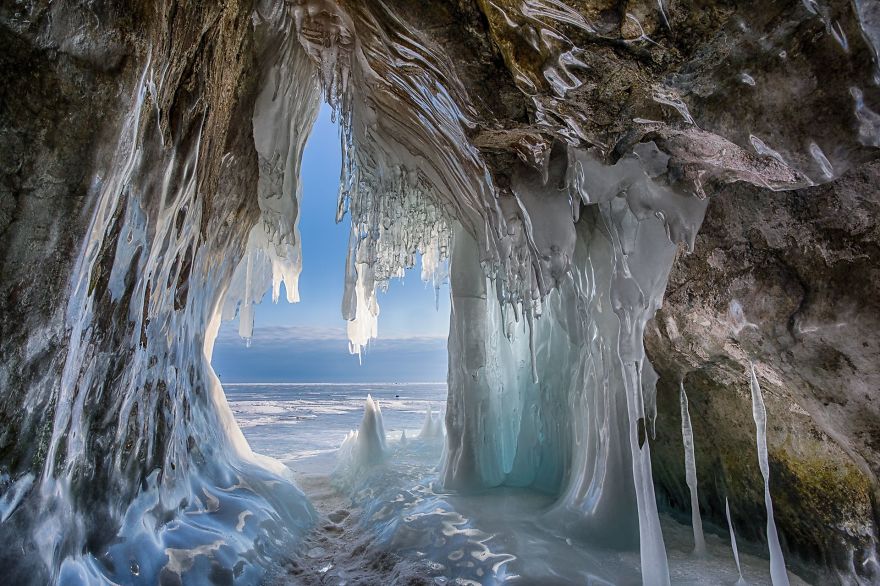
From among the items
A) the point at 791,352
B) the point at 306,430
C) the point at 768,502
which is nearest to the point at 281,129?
the point at 791,352

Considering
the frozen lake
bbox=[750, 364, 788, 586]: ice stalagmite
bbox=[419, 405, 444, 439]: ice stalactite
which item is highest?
bbox=[750, 364, 788, 586]: ice stalagmite

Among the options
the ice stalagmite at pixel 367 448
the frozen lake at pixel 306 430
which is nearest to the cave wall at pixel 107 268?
the ice stalagmite at pixel 367 448

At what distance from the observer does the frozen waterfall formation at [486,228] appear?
2.01 m

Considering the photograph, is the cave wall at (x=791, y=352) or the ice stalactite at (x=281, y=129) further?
the ice stalactite at (x=281, y=129)

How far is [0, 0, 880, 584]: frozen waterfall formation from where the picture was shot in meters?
2.01

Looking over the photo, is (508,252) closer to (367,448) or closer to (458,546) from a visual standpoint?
(458,546)

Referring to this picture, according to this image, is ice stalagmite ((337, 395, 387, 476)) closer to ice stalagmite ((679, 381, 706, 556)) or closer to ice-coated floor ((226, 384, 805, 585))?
ice-coated floor ((226, 384, 805, 585))

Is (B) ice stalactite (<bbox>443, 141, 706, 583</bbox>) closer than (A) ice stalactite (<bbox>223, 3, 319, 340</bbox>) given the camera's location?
Yes

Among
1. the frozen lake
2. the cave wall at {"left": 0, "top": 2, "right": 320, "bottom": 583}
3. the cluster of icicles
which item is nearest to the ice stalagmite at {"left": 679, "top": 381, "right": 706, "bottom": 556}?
the cluster of icicles

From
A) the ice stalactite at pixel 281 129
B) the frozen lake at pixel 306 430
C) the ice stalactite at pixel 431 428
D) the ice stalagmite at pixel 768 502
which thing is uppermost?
the ice stalactite at pixel 281 129

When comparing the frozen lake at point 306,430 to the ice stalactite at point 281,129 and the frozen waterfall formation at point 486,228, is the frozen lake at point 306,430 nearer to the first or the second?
the frozen waterfall formation at point 486,228

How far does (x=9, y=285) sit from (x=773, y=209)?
361 centimetres

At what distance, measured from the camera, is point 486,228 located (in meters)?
4.10

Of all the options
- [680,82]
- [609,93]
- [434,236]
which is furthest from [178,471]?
[680,82]
